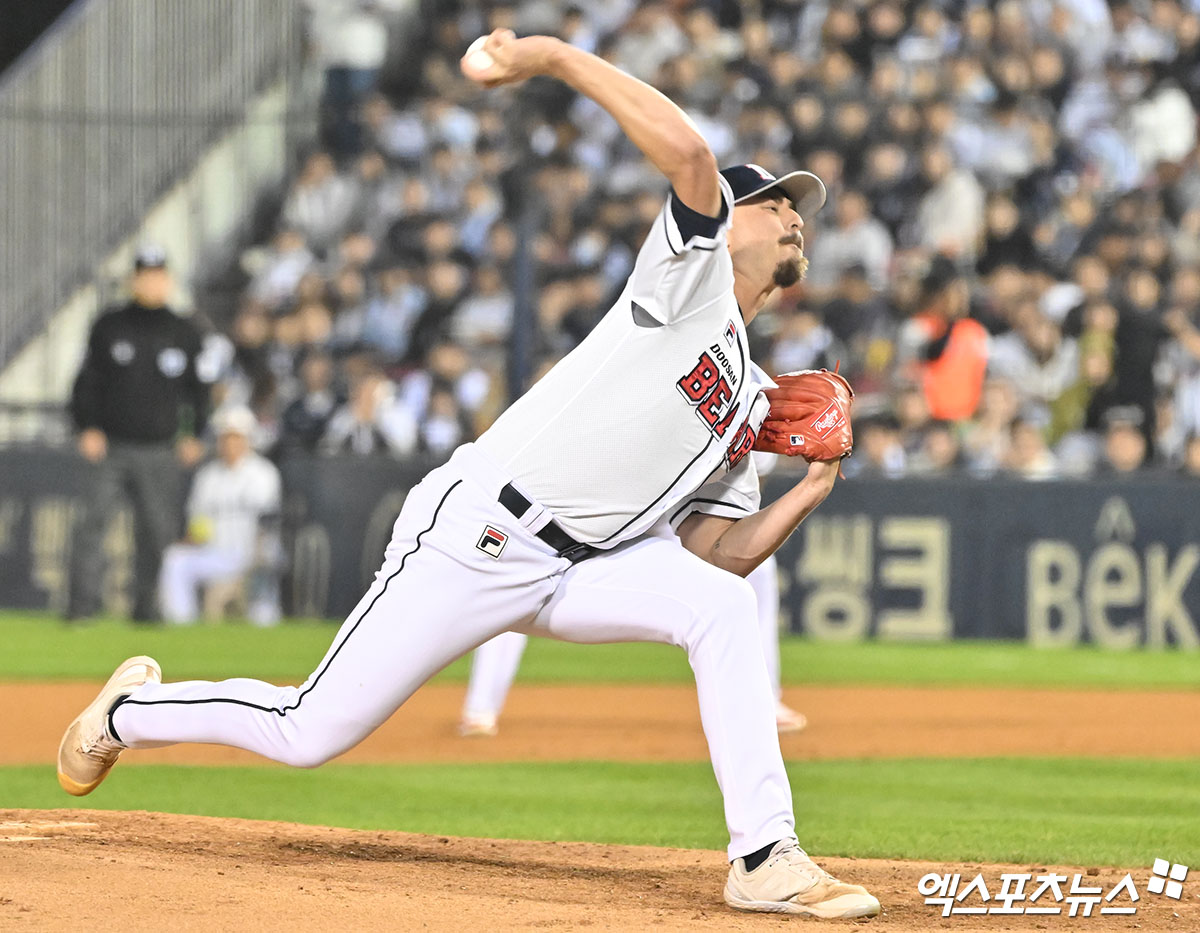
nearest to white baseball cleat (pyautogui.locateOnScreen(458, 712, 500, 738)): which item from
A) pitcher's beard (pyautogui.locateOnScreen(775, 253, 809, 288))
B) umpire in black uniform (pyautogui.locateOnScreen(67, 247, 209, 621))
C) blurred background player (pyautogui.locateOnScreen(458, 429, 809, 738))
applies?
blurred background player (pyautogui.locateOnScreen(458, 429, 809, 738))

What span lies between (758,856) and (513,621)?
838mm

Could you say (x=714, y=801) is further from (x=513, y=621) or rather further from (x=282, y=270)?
(x=282, y=270)

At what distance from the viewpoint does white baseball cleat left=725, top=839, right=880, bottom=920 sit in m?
4.45

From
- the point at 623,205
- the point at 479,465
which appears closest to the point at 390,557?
the point at 479,465

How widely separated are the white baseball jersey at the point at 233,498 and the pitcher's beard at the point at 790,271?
9983mm

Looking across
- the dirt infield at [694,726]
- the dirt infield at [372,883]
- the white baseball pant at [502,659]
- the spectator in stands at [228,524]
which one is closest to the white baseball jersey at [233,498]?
the spectator in stands at [228,524]

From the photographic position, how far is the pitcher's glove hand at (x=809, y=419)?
502 centimetres

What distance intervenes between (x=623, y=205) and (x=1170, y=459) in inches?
201

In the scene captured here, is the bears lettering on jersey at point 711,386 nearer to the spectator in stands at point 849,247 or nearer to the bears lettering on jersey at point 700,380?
the bears lettering on jersey at point 700,380

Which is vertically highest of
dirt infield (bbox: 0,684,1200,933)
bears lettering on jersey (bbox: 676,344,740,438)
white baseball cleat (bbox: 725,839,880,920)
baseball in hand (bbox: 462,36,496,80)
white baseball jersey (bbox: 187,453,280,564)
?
baseball in hand (bbox: 462,36,496,80)

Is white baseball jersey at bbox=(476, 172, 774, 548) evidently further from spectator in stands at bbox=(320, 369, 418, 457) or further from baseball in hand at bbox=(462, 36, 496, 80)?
spectator in stands at bbox=(320, 369, 418, 457)

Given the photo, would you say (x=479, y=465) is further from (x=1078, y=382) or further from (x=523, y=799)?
(x=1078, y=382)

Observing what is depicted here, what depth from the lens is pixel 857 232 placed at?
15.6m

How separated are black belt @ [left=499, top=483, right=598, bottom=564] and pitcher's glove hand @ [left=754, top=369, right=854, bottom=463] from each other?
27.1 inches
